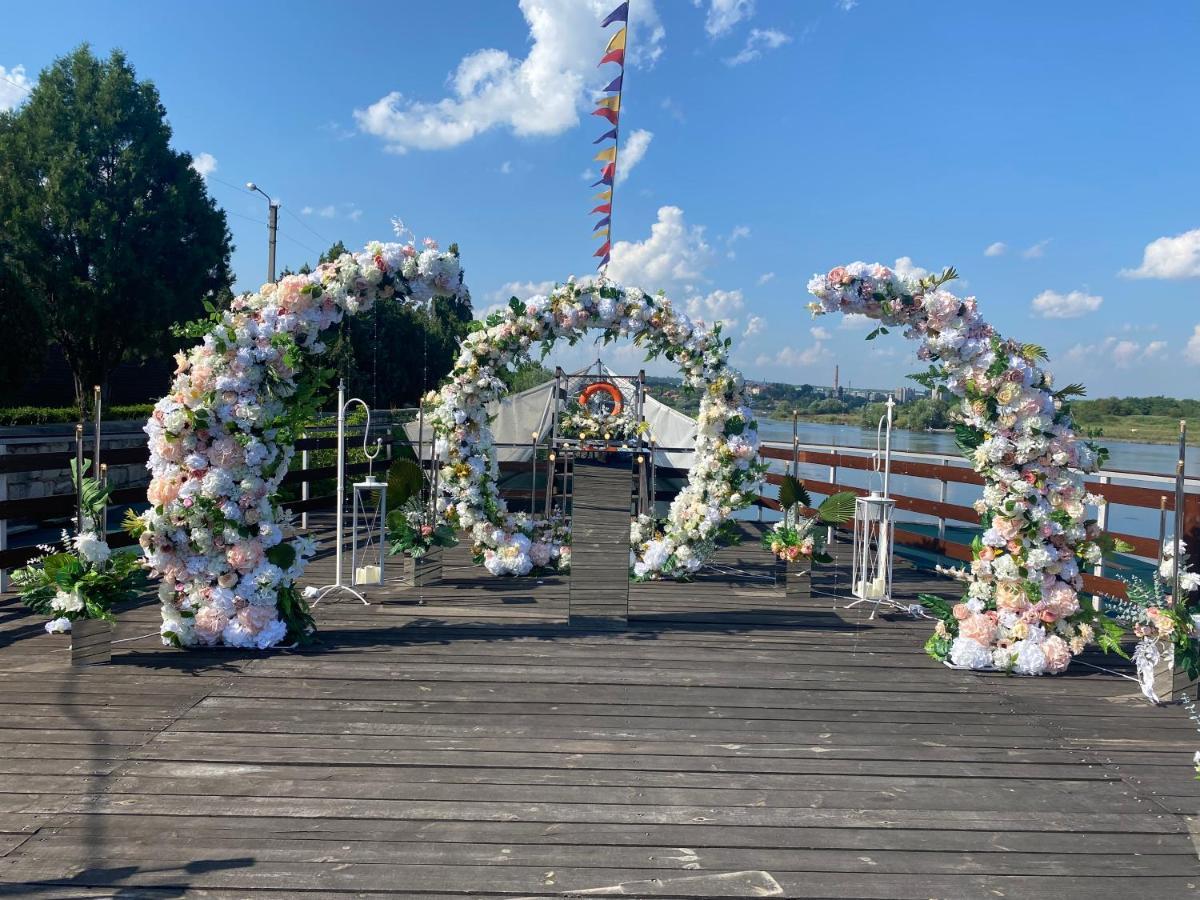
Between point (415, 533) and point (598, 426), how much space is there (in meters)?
1.92

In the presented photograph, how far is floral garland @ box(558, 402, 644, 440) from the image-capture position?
7.25 metres

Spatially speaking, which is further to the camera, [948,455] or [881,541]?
[948,455]

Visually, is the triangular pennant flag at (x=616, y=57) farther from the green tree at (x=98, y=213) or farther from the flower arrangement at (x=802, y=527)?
the green tree at (x=98, y=213)

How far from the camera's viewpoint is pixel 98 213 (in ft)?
Result: 56.7

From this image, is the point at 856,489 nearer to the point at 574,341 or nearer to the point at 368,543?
the point at 574,341

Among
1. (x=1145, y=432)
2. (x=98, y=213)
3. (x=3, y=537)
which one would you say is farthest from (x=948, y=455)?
(x=98, y=213)

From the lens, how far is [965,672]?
179 inches

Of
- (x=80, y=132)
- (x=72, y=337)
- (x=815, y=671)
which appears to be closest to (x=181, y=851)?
(x=815, y=671)

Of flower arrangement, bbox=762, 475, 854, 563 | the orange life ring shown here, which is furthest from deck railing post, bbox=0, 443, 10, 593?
flower arrangement, bbox=762, 475, 854, 563

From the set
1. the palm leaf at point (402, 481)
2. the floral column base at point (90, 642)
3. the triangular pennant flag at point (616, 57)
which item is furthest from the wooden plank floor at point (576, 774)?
the triangular pennant flag at point (616, 57)

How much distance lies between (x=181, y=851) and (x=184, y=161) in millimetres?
20387

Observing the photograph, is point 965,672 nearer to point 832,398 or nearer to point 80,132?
point 832,398

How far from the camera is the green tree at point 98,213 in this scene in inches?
674

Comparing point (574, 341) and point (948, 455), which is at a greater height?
point (574, 341)
